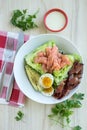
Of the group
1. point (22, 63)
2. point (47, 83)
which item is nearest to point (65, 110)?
point (47, 83)

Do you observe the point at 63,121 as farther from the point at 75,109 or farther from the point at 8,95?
the point at 8,95

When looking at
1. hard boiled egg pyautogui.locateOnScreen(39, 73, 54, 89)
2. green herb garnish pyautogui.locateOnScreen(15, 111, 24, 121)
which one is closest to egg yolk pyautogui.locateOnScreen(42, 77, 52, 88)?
hard boiled egg pyautogui.locateOnScreen(39, 73, 54, 89)

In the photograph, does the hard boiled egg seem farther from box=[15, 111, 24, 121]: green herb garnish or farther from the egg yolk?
box=[15, 111, 24, 121]: green herb garnish

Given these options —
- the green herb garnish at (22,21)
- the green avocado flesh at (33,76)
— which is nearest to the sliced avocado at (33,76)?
the green avocado flesh at (33,76)

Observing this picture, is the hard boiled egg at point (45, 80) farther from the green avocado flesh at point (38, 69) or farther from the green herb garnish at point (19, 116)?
the green herb garnish at point (19, 116)

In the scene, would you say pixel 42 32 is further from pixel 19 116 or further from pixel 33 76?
pixel 19 116

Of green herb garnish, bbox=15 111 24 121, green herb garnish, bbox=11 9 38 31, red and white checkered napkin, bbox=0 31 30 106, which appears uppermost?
green herb garnish, bbox=11 9 38 31
